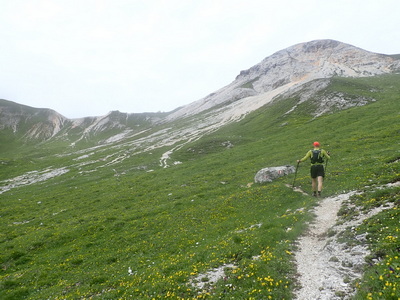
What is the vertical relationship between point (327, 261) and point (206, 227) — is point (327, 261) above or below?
above

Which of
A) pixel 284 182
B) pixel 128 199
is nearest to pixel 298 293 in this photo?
pixel 284 182

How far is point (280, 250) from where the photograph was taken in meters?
13.5

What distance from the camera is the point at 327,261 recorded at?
39.0 feet

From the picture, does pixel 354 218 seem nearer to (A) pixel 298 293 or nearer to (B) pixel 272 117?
(A) pixel 298 293

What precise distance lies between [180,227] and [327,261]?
14.1 m

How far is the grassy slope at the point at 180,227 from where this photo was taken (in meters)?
12.8

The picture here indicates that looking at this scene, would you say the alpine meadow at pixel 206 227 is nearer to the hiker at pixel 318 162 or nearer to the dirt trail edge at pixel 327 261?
the dirt trail edge at pixel 327 261

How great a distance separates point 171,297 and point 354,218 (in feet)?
40.8

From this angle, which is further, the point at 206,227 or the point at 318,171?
the point at 318,171

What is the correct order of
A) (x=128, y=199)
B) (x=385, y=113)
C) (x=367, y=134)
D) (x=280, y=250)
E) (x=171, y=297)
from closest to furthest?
(x=171, y=297)
(x=280, y=250)
(x=128, y=199)
(x=367, y=134)
(x=385, y=113)

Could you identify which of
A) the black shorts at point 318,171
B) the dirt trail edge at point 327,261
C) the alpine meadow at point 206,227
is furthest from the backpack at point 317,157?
the dirt trail edge at point 327,261

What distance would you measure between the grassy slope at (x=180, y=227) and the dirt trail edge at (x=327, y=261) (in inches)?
25.2

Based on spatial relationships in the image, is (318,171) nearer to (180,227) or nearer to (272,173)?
(272,173)

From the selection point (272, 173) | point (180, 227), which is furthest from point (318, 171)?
point (180, 227)
